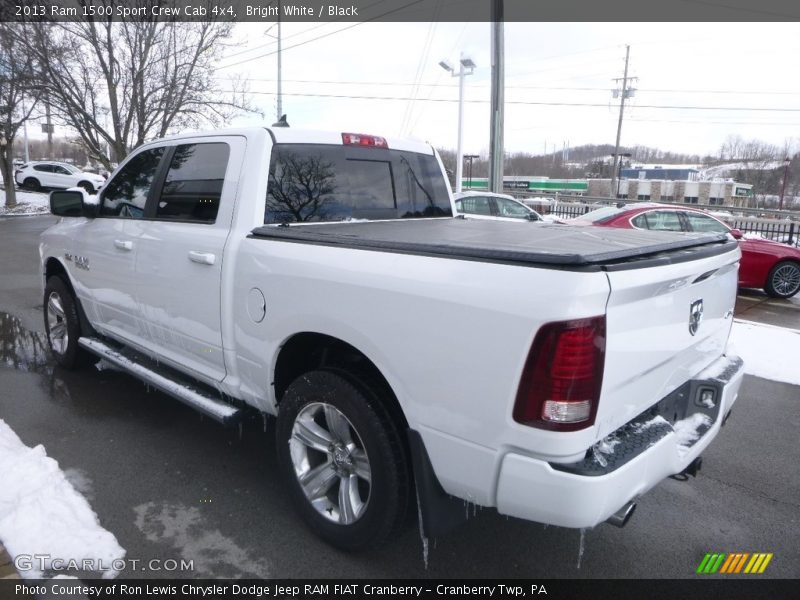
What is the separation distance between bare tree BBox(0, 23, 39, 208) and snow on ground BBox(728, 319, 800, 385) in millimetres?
18201

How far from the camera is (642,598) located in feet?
8.46

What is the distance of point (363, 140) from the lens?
12.6ft

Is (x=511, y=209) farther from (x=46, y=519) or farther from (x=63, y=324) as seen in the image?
(x=46, y=519)

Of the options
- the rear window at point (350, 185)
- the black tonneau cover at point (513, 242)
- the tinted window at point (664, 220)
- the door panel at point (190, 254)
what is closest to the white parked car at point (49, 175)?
the tinted window at point (664, 220)

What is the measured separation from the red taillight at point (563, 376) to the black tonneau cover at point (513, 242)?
23 cm

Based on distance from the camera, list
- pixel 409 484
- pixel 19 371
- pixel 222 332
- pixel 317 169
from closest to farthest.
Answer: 1. pixel 409 484
2. pixel 222 332
3. pixel 317 169
4. pixel 19 371

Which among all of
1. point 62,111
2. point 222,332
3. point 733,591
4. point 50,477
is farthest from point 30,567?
point 62,111

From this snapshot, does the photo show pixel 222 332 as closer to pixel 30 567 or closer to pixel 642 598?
pixel 30 567

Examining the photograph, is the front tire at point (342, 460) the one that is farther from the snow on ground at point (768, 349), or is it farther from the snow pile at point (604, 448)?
the snow on ground at point (768, 349)

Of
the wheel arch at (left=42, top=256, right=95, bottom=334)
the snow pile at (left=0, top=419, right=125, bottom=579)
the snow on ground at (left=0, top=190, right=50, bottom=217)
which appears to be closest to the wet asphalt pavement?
the snow pile at (left=0, top=419, right=125, bottom=579)

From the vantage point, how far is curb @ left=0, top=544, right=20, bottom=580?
2.47 metres

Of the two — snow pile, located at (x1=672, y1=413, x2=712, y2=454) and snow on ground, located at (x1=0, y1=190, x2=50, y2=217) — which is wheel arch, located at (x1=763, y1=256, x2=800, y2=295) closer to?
snow pile, located at (x1=672, y1=413, x2=712, y2=454)

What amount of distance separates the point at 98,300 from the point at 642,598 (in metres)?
4.12

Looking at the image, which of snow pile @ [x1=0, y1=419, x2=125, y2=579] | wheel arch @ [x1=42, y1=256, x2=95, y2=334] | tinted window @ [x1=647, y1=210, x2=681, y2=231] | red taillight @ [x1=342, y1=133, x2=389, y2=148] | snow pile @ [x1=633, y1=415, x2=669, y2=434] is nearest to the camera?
snow pile @ [x1=633, y1=415, x2=669, y2=434]
